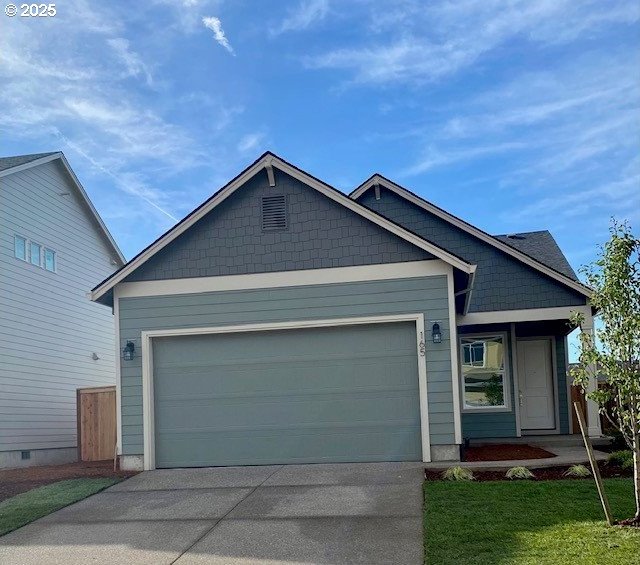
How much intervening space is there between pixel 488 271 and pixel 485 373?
7.54 feet

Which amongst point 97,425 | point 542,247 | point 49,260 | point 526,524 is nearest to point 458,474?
point 526,524

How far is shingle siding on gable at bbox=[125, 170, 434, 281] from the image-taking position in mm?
11281

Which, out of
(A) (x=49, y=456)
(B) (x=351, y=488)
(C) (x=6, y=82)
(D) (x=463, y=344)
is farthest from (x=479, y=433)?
(C) (x=6, y=82)

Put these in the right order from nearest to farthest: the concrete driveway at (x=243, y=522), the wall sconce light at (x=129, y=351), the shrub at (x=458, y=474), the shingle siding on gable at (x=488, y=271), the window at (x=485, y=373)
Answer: the concrete driveway at (x=243, y=522), the shrub at (x=458, y=474), the wall sconce light at (x=129, y=351), the shingle siding on gable at (x=488, y=271), the window at (x=485, y=373)

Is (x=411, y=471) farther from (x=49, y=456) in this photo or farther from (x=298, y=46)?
(x=49, y=456)

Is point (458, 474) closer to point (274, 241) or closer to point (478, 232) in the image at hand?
point (274, 241)

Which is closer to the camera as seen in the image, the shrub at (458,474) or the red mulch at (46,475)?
the shrub at (458,474)

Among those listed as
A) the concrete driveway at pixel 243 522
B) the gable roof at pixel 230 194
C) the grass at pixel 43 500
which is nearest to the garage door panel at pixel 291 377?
the concrete driveway at pixel 243 522

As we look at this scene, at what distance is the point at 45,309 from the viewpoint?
17141mm

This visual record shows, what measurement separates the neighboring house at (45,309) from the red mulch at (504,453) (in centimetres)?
900

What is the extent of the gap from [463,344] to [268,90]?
6921 mm

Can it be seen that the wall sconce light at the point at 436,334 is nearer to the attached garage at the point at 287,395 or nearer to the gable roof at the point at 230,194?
the attached garage at the point at 287,395

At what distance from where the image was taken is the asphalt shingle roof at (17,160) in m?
15.9

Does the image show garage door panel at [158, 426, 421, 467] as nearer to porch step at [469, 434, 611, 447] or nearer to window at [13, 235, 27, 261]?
porch step at [469, 434, 611, 447]
